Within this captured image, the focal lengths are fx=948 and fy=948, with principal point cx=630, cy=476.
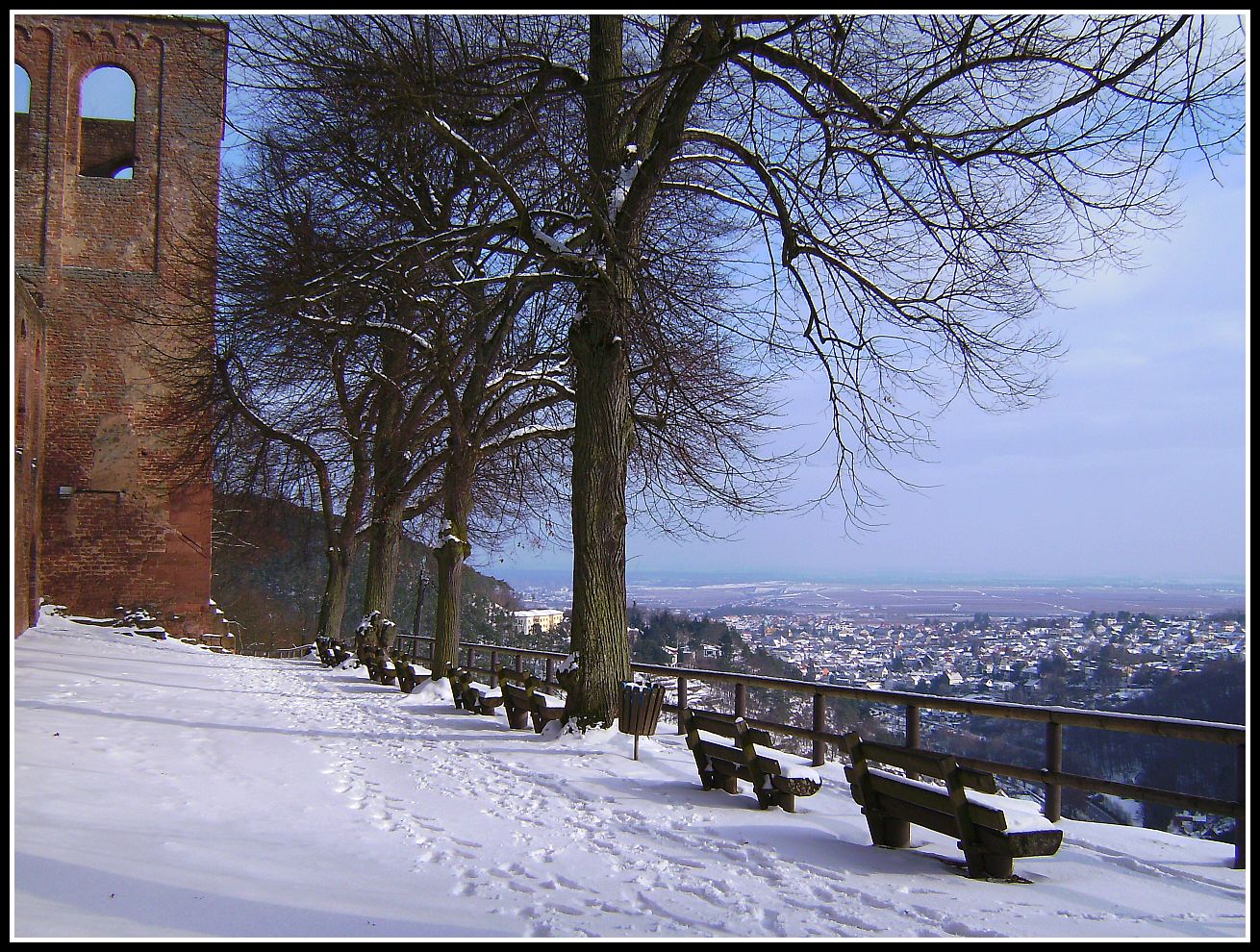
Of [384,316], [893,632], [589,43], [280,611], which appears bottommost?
[280,611]

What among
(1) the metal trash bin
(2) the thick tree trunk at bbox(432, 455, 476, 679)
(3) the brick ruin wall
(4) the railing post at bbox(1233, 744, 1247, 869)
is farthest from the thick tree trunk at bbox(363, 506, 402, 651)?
(4) the railing post at bbox(1233, 744, 1247, 869)

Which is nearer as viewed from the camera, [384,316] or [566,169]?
[566,169]

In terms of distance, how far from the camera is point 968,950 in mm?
4156

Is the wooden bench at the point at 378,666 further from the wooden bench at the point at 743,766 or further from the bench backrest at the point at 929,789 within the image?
the bench backrest at the point at 929,789

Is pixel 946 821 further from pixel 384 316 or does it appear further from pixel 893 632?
pixel 384 316

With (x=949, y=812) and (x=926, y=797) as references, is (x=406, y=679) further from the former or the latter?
(x=949, y=812)

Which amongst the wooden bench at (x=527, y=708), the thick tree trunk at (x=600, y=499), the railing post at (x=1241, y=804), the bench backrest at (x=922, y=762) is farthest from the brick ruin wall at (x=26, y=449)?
the railing post at (x=1241, y=804)

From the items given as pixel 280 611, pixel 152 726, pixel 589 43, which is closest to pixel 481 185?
pixel 589 43

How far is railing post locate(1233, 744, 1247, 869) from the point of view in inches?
219

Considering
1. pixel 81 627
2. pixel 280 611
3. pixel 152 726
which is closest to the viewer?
pixel 152 726

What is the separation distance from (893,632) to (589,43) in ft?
26.1

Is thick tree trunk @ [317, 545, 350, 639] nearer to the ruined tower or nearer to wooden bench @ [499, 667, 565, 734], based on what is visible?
the ruined tower

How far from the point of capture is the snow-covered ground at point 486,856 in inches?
171

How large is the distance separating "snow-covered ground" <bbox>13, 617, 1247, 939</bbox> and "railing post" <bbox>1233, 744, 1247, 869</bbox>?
4.3 inches
